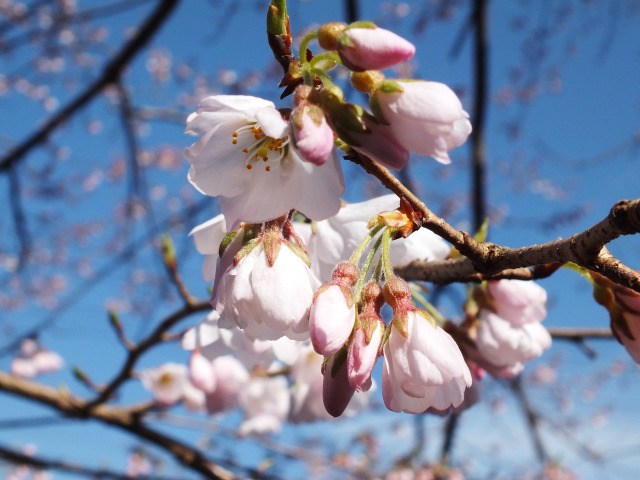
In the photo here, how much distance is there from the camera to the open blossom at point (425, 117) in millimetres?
712

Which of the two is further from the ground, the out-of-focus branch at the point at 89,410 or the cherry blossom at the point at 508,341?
the cherry blossom at the point at 508,341

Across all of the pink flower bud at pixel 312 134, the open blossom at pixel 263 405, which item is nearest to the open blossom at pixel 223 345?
the pink flower bud at pixel 312 134

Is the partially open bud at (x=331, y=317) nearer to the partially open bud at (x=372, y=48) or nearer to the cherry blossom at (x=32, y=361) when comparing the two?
the partially open bud at (x=372, y=48)

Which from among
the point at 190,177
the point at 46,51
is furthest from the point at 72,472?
the point at 46,51

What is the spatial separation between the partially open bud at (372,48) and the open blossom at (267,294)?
333mm

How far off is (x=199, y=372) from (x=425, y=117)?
5.81 ft

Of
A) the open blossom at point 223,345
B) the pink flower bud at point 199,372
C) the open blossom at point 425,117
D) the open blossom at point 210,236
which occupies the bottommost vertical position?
the pink flower bud at point 199,372

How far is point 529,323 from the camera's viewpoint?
48.7 inches

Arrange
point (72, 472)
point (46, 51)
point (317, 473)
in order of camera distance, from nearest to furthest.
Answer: point (72, 472), point (317, 473), point (46, 51)

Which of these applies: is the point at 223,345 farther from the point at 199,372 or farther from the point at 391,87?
the point at 391,87

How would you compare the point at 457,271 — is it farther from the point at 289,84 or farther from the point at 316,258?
the point at 289,84

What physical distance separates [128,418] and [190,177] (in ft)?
6.83

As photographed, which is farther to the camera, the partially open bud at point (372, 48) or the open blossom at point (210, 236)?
the open blossom at point (210, 236)

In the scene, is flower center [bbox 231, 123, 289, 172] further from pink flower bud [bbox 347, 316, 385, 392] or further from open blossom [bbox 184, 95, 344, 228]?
pink flower bud [bbox 347, 316, 385, 392]
